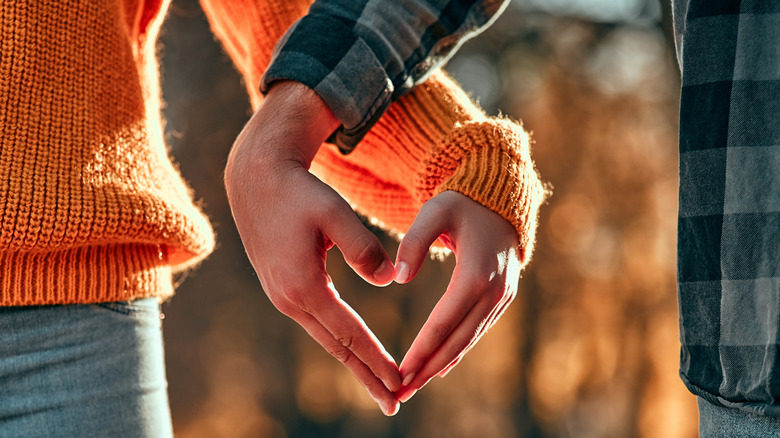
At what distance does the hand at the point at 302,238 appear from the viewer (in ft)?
2.15

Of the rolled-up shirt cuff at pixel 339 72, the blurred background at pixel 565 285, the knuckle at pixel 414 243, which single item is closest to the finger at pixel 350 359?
the knuckle at pixel 414 243

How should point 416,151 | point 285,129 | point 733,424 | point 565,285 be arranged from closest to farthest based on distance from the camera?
point 733,424
point 285,129
point 416,151
point 565,285

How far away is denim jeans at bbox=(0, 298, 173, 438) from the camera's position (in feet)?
2.45

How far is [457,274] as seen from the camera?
664mm

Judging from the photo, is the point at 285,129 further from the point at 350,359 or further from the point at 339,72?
the point at 350,359

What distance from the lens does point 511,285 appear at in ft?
2.32

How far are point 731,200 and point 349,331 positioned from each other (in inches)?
14.7

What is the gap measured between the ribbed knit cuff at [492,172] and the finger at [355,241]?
106mm

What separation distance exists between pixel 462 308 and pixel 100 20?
1.78ft

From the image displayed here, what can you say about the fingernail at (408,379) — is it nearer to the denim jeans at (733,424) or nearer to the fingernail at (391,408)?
the fingernail at (391,408)

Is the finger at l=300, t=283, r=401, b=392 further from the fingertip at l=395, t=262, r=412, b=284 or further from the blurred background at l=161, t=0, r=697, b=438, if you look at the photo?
the blurred background at l=161, t=0, r=697, b=438

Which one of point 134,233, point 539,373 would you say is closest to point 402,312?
point 539,373

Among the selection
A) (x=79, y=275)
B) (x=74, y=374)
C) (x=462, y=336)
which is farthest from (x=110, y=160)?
(x=462, y=336)

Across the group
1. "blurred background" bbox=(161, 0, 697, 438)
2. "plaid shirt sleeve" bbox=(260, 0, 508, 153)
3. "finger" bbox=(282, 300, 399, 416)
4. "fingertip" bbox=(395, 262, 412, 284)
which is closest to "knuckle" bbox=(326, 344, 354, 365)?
"finger" bbox=(282, 300, 399, 416)
